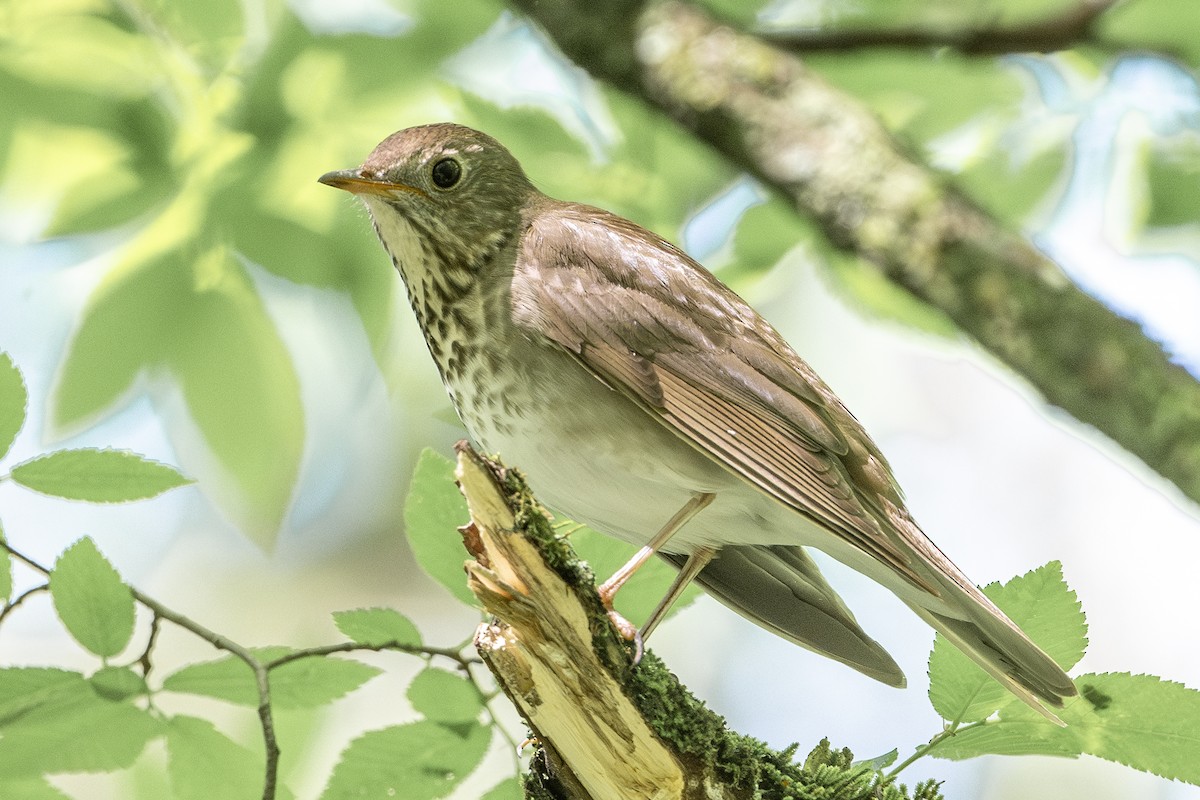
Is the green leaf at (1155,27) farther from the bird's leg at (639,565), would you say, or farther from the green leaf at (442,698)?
the green leaf at (442,698)

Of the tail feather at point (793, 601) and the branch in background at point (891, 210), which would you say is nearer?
the tail feather at point (793, 601)

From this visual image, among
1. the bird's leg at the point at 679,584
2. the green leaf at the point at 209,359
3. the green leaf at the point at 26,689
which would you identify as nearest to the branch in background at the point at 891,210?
the bird's leg at the point at 679,584

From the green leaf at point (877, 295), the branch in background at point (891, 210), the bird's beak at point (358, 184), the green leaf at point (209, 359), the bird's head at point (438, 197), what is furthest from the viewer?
the green leaf at point (877, 295)

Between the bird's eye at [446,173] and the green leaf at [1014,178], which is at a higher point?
the bird's eye at [446,173]

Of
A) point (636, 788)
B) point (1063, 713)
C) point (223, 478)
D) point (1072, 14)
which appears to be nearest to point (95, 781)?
point (223, 478)

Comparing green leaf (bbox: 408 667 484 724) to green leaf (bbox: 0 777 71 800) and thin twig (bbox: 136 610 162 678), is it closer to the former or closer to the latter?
thin twig (bbox: 136 610 162 678)

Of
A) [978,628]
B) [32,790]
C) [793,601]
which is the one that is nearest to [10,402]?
[32,790]

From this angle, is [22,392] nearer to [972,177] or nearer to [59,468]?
[59,468]
